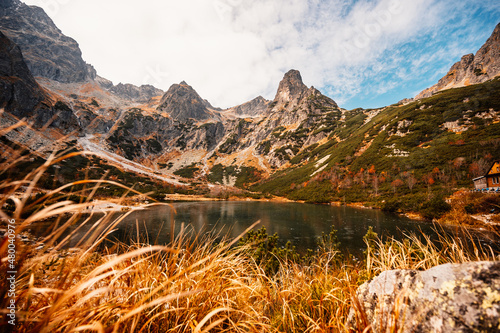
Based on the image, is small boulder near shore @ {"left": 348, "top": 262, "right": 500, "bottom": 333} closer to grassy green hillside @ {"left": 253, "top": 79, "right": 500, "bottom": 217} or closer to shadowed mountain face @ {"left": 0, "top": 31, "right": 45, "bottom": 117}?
grassy green hillside @ {"left": 253, "top": 79, "right": 500, "bottom": 217}

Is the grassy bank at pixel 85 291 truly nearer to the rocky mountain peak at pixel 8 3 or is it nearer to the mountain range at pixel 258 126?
the mountain range at pixel 258 126

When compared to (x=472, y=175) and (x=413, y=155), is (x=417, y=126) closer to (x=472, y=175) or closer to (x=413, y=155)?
(x=413, y=155)

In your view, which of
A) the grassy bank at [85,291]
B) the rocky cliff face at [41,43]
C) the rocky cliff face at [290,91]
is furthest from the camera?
the rocky cliff face at [290,91]

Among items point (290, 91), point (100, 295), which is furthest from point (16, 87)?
point (290, 91)

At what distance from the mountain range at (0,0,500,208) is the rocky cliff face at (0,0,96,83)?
2.52 ft

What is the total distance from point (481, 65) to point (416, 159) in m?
114

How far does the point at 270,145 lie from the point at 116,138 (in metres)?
96.9

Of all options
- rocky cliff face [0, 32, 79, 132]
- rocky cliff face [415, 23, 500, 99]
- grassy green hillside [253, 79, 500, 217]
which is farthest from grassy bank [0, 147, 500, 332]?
rocky cliff face [415, 23, 500, 99]

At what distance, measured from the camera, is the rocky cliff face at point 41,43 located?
133375mm

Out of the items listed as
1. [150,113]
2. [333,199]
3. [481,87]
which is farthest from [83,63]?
[481,87]

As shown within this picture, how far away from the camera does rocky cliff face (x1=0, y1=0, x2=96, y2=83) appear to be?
133 meters

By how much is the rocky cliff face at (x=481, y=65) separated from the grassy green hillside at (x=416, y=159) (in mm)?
52900

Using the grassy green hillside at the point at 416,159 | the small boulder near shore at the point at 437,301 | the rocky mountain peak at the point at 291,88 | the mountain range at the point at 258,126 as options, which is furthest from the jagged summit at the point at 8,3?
the small boulder near shore at the point at 437,301

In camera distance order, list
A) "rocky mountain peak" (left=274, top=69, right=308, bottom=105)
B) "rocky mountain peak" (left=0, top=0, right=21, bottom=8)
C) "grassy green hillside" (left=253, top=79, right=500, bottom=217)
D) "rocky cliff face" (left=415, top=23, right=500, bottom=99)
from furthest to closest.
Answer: "rocky mountain peak" (left=274, top=69, right=308, bottom=105)
"rocky mountain peak" (left=0, top=0, right=21, bottom=8)
"rocky cliff face" (left=415, top=23, right=500, bottom=99)
"grassy green hillside" (left=253, top=79, right=500, bottom=217)
